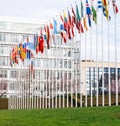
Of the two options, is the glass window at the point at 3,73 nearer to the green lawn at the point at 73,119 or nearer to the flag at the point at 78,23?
the flag at the point at 78,23

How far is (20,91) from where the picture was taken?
283 ft

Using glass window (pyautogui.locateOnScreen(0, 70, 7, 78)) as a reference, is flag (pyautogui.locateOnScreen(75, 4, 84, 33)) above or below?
above

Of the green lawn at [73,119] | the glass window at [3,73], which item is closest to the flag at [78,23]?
the green lawn at [73,119]

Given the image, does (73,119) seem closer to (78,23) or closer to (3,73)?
(78,23)

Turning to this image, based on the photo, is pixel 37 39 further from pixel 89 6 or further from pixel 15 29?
pixel 15 29

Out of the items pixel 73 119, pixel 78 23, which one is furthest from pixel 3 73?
pixel 73 119

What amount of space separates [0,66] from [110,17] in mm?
78669

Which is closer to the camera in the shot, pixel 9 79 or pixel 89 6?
pixel 89 6

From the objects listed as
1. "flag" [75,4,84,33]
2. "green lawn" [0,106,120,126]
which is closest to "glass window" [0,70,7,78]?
"flag" [75,4,84,33]

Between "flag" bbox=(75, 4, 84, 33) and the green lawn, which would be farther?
"flag" bbox=(75, 4, 84, 33)

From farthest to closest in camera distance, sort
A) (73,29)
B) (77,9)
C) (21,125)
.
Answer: (73,29) → (77,9) → (21,125)

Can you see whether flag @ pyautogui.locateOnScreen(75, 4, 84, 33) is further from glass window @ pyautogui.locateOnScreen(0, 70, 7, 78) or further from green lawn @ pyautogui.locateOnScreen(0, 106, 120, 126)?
glass window @ pyautogui.locateOnScreen(0, 70, 7, 78)

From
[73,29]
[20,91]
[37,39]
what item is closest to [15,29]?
[20,91]

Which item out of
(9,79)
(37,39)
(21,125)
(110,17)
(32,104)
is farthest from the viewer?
(9,79)
